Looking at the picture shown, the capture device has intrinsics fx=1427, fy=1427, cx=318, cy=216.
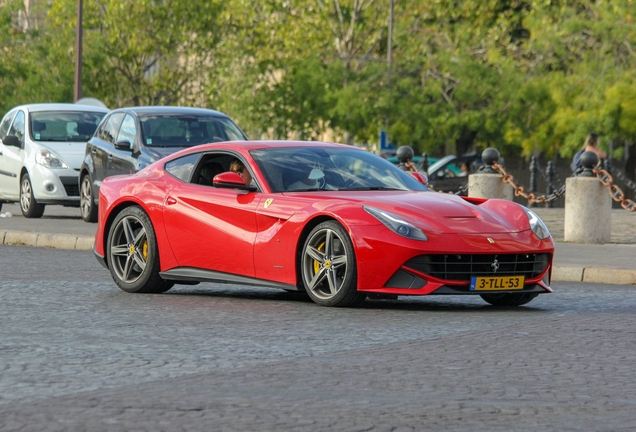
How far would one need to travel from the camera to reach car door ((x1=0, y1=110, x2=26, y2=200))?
22578 mm

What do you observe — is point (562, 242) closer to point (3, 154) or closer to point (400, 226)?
point (400, 226)

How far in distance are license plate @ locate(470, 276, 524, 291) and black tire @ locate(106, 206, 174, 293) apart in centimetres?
276

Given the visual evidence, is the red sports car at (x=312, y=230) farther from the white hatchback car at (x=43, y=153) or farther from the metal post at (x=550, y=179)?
the metal post at (x=550, y=179)

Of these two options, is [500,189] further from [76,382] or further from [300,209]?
[76,382]

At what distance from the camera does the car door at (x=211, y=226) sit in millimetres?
10828

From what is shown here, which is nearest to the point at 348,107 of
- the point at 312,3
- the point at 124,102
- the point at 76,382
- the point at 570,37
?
the point at 312,3

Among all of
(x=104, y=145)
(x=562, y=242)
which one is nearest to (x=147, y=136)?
(x=104, y=145)

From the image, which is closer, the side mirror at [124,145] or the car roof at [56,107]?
the side mirror at [124,145]

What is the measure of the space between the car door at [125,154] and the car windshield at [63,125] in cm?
257

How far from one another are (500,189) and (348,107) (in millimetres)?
28952

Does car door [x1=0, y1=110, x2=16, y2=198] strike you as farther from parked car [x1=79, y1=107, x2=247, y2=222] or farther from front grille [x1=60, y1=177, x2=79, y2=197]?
parked car [x1=79, y1=107, x2=247, y2=222]

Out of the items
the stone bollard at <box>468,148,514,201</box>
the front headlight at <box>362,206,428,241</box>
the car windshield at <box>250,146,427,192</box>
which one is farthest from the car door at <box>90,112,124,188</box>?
the front headlight at <box>362,206,428,241</box>

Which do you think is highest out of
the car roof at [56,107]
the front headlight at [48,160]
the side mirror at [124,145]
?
the car roof at [56,107]

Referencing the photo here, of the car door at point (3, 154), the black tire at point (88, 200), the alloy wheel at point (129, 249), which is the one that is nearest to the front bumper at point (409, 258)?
the alloy wheel at point (129, 249)
